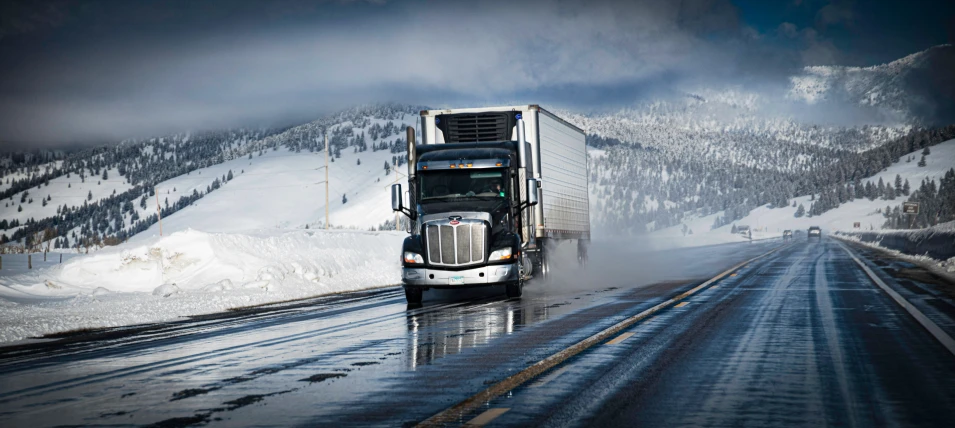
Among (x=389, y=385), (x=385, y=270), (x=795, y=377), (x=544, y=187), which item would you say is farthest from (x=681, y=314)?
(x=385, y=270)

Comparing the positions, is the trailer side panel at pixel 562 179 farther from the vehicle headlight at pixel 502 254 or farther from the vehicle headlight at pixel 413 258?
the vehicle headlight at pixel 413 258

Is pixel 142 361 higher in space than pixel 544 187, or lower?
lower

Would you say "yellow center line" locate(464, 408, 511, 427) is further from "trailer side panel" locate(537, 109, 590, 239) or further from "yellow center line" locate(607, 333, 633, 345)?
"trailer side panel" locate(537, 109, 590, 239)

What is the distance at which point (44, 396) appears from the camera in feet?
24.4

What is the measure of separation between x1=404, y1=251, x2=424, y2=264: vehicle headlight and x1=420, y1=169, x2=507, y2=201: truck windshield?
4.89 feet

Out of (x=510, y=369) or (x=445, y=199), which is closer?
(x=510, y=369)

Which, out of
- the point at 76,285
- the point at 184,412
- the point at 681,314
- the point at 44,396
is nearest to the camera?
the point at 184,412

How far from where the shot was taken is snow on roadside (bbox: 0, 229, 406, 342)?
62.1 ft

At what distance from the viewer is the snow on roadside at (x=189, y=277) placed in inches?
745

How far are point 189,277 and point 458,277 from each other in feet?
35.5

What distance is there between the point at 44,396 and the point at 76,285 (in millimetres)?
20797

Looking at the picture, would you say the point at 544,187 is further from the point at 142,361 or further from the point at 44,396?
the point at 44,396

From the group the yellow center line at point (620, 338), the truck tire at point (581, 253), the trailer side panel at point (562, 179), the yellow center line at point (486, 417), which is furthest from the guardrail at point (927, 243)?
the yellow center line at point (486, 417)

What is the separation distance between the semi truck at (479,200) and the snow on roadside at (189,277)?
4467 millimetres
